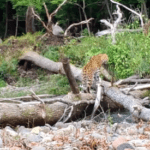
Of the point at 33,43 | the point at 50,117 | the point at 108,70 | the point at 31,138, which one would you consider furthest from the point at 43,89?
the point at 31,138

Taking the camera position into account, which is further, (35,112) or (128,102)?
(128,102)

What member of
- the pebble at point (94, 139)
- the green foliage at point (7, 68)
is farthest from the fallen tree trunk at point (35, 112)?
the green foliage at point (7, 68)

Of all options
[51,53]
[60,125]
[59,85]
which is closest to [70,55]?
[51,53]

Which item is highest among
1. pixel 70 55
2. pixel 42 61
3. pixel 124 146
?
pixel 70 55

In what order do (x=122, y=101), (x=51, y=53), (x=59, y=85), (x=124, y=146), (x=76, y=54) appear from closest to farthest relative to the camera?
1. (x=124, y=146)
2. (x=122, y=101)
3. (x=59, y=85)
4. (x=76, y=54)
5. (x=51, y=53)

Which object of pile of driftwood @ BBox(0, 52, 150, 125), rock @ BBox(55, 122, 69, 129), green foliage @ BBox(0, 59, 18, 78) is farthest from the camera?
green foliage @ BBox(0, 59, 18, 78)

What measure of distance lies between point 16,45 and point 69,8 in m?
8.07

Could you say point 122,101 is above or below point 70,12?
below

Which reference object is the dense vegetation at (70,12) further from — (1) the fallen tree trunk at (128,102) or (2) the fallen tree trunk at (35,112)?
(2) the fallen tree trunk at (35,112)

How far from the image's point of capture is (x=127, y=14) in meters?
20.3

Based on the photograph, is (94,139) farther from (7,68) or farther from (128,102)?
(7,68)

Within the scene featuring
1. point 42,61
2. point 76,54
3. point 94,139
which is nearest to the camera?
point 94,139

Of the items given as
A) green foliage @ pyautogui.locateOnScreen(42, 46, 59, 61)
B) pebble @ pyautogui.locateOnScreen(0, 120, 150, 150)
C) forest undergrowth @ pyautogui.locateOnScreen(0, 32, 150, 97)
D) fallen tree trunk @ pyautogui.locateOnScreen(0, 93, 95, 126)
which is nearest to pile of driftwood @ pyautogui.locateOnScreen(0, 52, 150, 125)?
fallen tree trunk @ pyautogui.locateOnScreen(0, 93, 95, 126)

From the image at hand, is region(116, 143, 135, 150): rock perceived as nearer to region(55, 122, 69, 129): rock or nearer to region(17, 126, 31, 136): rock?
region(17, 126, 31, 136): rock
